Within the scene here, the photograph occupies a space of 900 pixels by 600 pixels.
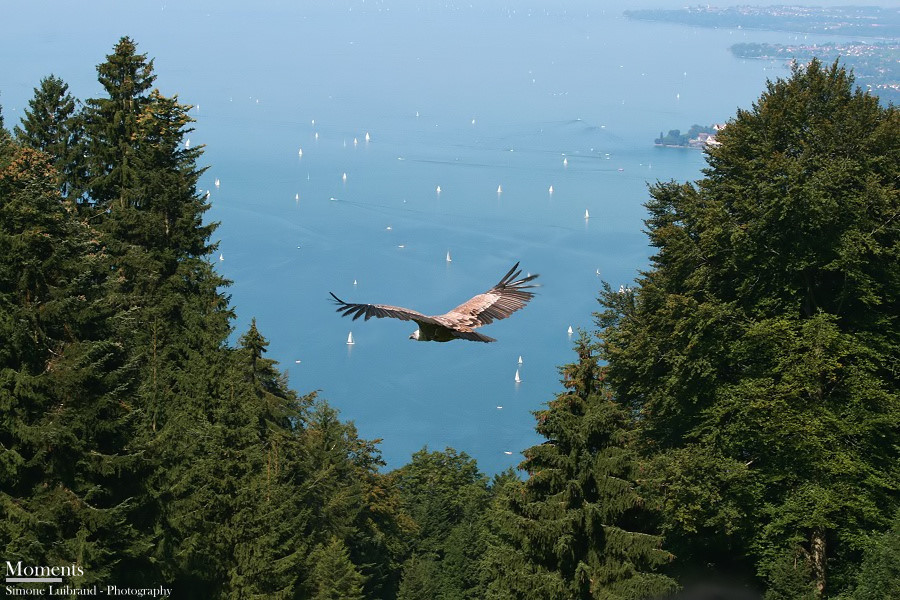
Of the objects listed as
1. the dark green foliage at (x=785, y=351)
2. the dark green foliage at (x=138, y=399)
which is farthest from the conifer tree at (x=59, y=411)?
the dark green foliage at (x=785, y=351)

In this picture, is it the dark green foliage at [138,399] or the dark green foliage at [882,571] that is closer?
the dark green foliage at [882,571]

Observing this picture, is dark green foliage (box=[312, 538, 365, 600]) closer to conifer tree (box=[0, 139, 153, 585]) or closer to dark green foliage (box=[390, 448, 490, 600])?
conifer tree (box=[0, 139, 153, 585])

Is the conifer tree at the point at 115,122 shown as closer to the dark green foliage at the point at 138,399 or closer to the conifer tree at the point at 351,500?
the dark green foliage at the point at 138,399

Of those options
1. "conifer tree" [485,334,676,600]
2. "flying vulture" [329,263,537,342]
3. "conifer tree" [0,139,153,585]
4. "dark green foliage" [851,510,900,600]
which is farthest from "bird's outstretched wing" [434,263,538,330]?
"dark green foliage" [851,510,900,600]

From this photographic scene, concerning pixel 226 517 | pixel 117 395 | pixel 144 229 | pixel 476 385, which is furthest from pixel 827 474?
pixel 476 385

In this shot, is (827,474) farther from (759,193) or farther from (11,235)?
(11,235)

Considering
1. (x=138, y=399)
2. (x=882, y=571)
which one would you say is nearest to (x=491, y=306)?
(x=882, y=571)
